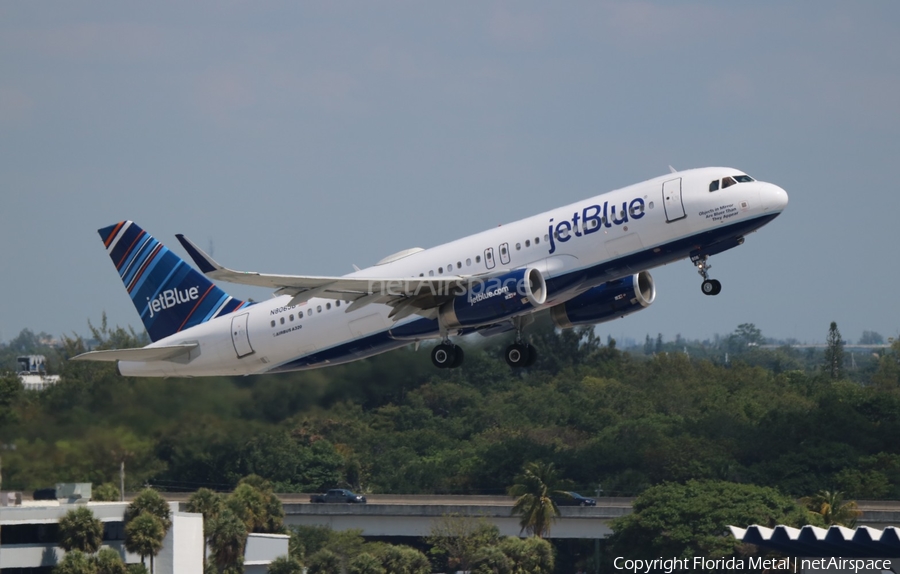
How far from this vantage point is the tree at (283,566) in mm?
70056

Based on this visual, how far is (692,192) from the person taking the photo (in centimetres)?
4256

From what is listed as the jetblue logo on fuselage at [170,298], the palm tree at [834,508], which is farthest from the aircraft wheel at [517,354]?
the palm tree at [834,508]

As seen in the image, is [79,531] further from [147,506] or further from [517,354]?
[517,354]

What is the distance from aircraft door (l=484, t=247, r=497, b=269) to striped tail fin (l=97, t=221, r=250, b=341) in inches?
390

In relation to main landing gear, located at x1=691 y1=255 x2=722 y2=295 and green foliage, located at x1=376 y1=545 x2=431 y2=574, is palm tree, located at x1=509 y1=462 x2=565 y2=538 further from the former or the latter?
main landing gear, located at x1=691 y1=255 x2=722 y2=295

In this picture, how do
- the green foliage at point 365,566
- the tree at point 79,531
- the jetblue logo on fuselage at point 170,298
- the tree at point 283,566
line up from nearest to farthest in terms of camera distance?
the jetblue logo on fuselage at point 170,298 → the tree at point 79,531 → the tree at point 283,566 → the green foliage at point 365,566

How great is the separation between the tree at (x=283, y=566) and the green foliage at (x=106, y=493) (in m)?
9.77

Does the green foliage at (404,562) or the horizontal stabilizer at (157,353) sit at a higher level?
the horizontal stabilizer at (157,353)

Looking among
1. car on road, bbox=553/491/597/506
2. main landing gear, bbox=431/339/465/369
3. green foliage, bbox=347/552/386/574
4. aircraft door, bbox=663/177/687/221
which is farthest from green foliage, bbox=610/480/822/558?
aircraft door, bbox=663/177/687/221

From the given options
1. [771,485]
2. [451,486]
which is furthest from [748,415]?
[451,486]

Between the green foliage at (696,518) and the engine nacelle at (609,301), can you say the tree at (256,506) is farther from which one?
the engine nacelle at (609,301)

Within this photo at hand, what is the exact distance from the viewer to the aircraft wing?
42.1 m

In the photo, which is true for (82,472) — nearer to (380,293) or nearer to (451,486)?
(380,293)

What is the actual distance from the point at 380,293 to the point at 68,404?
18.0 metres
